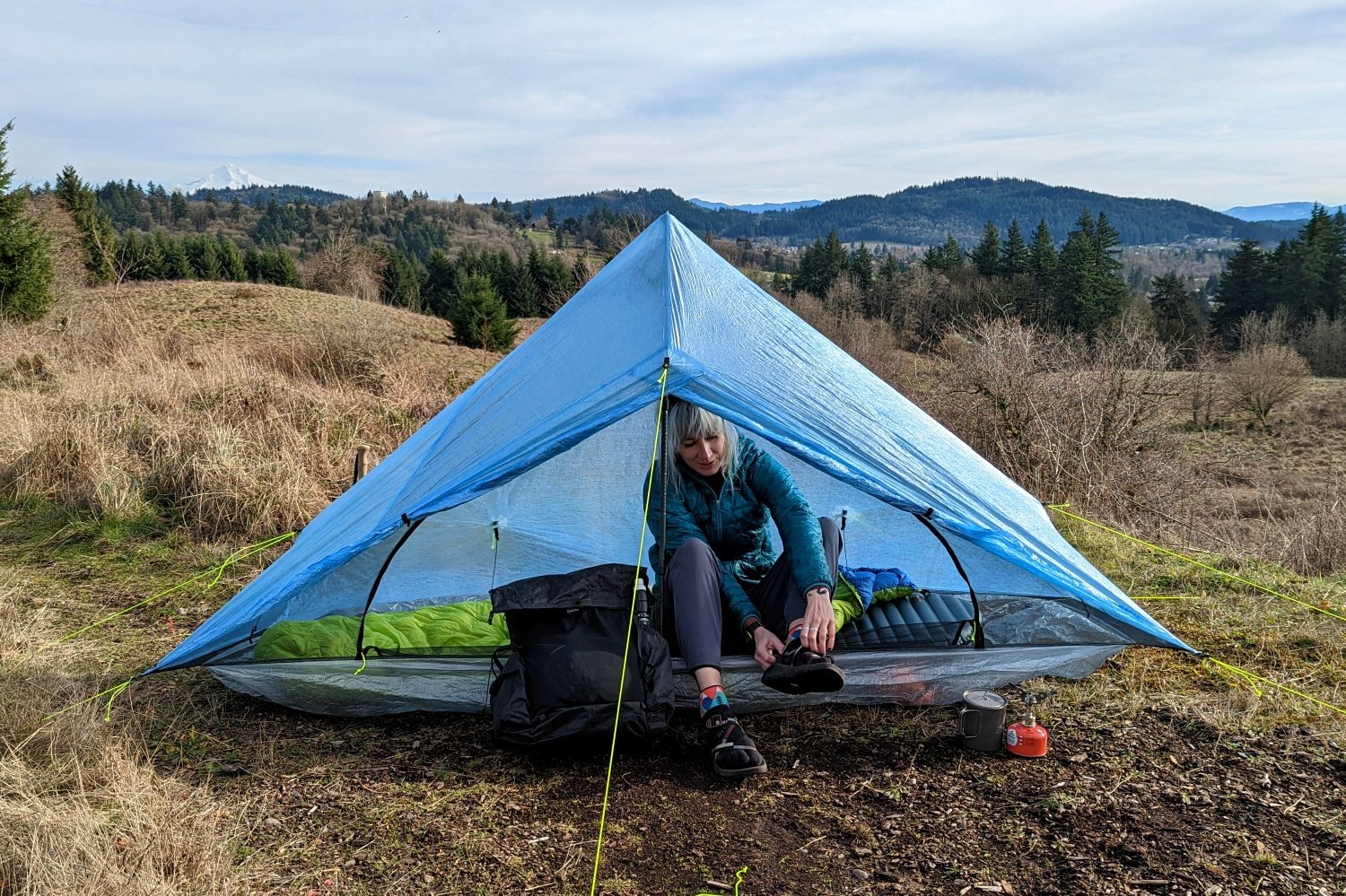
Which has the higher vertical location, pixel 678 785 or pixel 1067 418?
pixel 1067 418

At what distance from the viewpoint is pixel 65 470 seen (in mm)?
5262

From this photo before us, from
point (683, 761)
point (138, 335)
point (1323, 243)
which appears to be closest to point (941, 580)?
point (683, 761)

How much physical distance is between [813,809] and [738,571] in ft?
2.94

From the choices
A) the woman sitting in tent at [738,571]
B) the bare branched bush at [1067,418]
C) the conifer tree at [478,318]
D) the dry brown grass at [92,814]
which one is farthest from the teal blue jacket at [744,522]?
the conifer tree at [478,318]

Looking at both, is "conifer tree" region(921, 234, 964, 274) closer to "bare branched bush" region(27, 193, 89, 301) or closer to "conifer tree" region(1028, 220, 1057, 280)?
"conifer tree" region(1028, 220, 1057, 280)

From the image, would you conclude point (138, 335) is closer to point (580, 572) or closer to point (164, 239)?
point (580, 572)

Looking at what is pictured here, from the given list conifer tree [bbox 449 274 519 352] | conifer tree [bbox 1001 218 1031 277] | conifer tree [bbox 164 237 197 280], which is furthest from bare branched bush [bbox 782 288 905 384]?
conifer tree [bbox 164 237 197 280]

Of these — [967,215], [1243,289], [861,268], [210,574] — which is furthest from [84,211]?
[967,215]

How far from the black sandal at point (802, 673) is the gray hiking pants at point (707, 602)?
16cm

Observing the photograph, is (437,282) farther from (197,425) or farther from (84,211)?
(197,425)

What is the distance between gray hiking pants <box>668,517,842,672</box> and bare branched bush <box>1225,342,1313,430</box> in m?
26.6

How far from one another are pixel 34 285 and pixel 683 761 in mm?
19438

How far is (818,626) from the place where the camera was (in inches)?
99.3

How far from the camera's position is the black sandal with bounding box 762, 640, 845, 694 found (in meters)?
2.42
